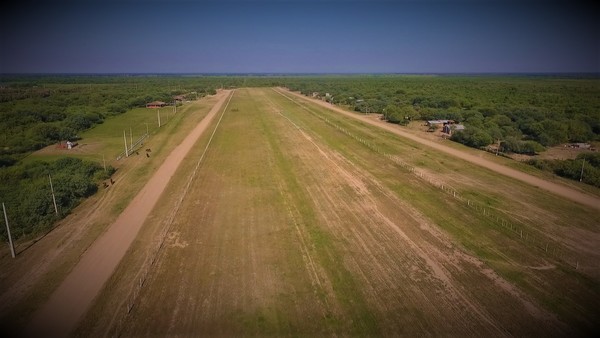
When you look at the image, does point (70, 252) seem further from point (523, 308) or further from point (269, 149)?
point (269, 149)

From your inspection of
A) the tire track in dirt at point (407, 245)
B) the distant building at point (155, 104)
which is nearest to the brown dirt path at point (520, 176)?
the tire track in dirt at point (407, 245)

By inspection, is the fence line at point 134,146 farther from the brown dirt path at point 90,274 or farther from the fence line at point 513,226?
the fence line at point 513,226

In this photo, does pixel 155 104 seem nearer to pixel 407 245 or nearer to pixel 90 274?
pixel 90 274

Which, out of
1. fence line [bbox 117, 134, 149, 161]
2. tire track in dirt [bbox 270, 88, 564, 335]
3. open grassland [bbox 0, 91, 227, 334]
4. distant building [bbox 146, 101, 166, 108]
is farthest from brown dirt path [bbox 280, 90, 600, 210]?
distant building [bbox 146, 101, 166, 108]

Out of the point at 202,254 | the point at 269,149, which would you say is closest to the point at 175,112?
the point at 269,149

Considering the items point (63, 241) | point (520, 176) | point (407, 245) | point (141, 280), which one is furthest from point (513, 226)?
point (63, 241)

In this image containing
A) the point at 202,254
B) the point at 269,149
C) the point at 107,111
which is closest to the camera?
the point at 202,254
